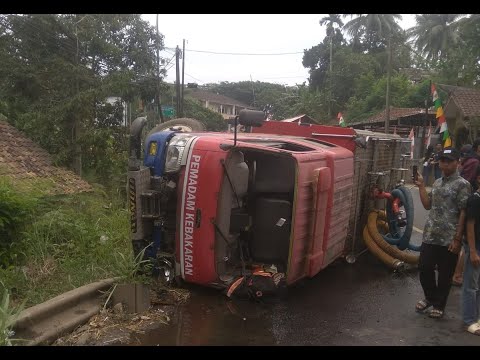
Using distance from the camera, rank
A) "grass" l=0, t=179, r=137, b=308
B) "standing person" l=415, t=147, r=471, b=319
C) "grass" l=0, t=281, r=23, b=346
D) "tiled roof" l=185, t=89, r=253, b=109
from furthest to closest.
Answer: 1. "tiled roof" l=185, t=89, r=253, b=109
2. "grass" l=0, t=179, r=137, b=308
3. "standing person" l=415, t=147, r=471, b=319
4. "grass" l=0, t=281, r=23, b=346

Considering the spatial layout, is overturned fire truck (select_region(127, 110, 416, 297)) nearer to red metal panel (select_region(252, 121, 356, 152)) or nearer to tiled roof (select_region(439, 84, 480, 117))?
red metal panel (select_region(252, 121, 356, 152))

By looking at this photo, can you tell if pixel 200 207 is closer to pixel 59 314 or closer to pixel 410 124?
pixel 59 314

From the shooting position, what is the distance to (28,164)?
8477 millimetres

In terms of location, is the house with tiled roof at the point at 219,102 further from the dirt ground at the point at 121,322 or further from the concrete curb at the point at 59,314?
the concrete curb at the point at 59,314

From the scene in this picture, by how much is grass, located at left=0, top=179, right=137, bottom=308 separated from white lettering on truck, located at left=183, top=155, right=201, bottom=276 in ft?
1.79

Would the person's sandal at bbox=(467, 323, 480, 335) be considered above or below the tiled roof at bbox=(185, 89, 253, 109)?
below

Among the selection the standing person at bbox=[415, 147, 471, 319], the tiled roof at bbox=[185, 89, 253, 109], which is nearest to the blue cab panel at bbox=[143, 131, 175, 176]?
the standing person at bbox=[415, 147, 471, 319]

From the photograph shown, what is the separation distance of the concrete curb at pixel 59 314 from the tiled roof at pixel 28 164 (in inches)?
144

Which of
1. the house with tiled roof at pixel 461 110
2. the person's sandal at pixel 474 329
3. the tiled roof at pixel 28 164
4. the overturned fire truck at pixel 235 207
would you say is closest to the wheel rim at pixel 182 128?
the overturned fire truck at pixel 235 207

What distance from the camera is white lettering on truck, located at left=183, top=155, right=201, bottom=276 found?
4.71 meters

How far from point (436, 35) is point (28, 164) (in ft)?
122
